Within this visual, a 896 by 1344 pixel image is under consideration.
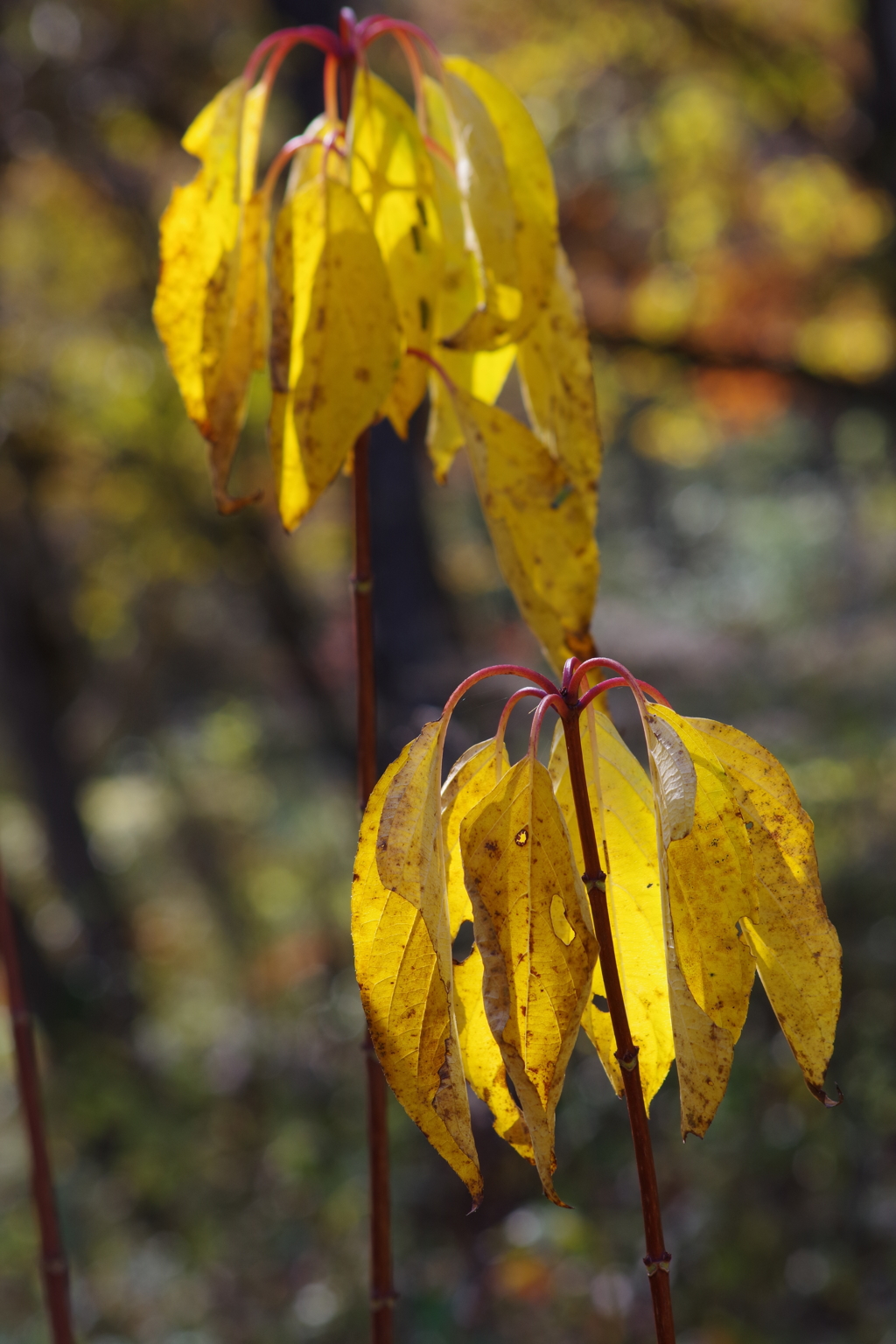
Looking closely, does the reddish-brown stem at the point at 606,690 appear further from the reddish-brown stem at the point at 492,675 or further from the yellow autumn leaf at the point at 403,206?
the yellow autumn leaf at the point at 403,206

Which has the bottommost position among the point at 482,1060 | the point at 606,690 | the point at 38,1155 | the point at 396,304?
the point at 38,1155

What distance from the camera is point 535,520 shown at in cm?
43

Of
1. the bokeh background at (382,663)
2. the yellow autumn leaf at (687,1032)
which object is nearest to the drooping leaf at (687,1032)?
the yellow autumn leaf at (687,1032)

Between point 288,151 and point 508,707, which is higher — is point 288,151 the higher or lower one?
the higher one

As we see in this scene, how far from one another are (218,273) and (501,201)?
0.13 meters

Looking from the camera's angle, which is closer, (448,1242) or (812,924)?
(812,924)

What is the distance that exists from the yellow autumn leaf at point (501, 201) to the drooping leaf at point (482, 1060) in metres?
0.24

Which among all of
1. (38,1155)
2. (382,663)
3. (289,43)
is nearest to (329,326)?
(289,43)

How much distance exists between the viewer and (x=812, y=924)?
329mm

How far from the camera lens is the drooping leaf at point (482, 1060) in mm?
355

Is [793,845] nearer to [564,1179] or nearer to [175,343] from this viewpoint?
[175,343]

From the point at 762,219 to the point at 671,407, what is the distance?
3.15 ft

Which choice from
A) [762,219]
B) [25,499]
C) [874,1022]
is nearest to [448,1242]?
[874,1022]

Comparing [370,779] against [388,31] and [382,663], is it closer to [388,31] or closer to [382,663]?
[388,31]
